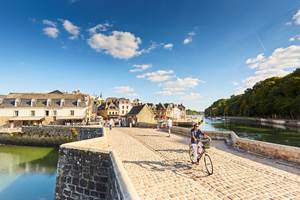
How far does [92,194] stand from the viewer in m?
8.27

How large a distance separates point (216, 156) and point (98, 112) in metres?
68.1

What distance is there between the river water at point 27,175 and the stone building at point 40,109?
14.9m

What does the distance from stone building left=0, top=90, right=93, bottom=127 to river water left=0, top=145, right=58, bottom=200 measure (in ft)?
48.8

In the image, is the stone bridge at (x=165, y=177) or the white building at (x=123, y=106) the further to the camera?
the white building at (x=123, y=106)

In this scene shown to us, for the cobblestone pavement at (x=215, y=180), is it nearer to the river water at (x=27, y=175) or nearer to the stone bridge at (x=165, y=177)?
the stone bridge at (x=165, y=177)

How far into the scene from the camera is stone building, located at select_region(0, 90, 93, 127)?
43156 mm

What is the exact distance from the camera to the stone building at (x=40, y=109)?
43156 mm

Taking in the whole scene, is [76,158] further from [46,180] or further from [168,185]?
[46,180]

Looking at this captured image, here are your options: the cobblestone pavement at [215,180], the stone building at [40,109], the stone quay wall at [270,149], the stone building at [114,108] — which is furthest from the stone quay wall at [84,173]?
the stone building at [114,108]

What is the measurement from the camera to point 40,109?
44.6 m

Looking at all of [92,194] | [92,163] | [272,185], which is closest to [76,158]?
[92,163]

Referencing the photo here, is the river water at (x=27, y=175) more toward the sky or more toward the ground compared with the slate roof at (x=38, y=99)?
more toward the ground

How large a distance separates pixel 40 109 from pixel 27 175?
2900cm

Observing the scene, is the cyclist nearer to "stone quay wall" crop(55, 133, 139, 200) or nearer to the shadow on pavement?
the shadow on pavement
